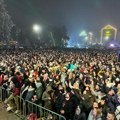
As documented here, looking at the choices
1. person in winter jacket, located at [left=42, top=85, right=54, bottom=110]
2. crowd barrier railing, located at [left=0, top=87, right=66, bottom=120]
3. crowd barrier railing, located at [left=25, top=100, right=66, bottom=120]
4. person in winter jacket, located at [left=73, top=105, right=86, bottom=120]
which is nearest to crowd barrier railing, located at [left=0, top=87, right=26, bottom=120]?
crowd barrier railing, located at [left=0, top=87, right=66, bottom=120]

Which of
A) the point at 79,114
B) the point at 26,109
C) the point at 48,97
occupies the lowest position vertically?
the point at 26,109

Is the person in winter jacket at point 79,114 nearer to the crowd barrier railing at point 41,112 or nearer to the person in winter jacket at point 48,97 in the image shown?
the crowd barrier railing at point 41,112

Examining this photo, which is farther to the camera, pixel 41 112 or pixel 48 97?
pixel 48 97

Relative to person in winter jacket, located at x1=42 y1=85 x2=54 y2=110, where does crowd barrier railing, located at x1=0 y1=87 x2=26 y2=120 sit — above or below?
below

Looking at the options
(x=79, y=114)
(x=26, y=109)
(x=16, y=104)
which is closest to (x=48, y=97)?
(x=26, y=109)

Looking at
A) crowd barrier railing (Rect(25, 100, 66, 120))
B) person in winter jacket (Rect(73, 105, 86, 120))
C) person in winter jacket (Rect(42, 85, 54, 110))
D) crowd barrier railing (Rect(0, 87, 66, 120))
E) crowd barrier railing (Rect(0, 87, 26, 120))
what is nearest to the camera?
person in winter jacket (Rect(73, 105, 86, 120))

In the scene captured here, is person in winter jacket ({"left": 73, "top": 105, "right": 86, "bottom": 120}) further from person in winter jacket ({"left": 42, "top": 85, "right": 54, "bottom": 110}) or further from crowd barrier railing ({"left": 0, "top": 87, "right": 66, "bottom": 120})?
person in winter jacket ({"left": 42, "top": 85, "right": 54, "bottom": 110})

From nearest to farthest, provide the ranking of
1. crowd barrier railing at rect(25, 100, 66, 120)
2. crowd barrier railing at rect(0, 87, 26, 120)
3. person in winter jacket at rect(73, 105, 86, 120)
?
1. person in winter jacket at rect(73, 105, 86, 120)
2. crowd barrier railing at rect(25, 100, 66, 120)
3. crowd barrier railing at rect(0, 87, 26, 120)

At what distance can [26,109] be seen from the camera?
35.1 feet

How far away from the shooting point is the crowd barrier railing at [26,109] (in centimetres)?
920

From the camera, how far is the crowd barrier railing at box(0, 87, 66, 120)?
920cm

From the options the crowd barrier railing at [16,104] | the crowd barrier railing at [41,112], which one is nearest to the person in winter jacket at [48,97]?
the crowd barrier railing at [41,112]

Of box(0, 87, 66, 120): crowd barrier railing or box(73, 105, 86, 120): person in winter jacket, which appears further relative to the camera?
box(0, 87, 66, 120): crowd barrier railing

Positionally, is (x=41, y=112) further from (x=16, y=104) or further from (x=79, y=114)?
(x=16, y=104)
